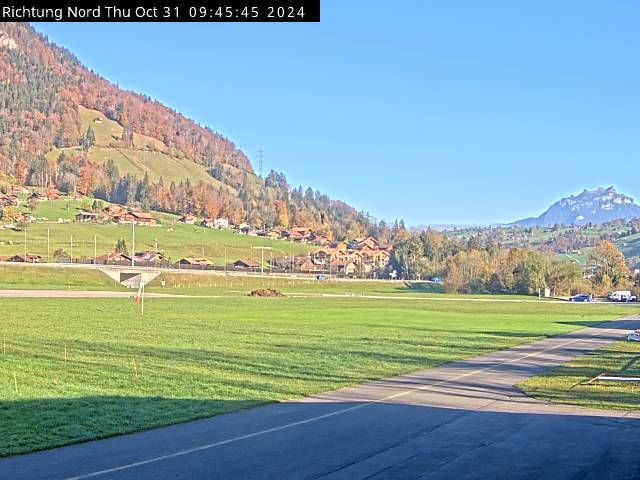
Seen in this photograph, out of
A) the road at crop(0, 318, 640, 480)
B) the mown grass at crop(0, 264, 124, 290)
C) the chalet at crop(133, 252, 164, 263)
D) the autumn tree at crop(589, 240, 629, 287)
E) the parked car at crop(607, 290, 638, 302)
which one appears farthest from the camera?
the autumn tree at crop(589, 240, 629, 287)

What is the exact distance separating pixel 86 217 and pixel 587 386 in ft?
606

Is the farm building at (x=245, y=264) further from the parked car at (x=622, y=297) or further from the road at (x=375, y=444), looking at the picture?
the road at (x=375, y=444)

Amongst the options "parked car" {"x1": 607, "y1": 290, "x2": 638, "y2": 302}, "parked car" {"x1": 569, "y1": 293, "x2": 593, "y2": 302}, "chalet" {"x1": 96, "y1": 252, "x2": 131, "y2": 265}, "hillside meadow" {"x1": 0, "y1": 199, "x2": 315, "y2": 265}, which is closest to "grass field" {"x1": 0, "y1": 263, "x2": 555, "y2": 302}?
"parked car" {"x1": 569, "y1": 293, "x2": 593, "y2": 302}

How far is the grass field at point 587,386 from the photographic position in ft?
67.1

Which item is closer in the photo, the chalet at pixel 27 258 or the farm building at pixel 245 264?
the chalet at pixel 27 258

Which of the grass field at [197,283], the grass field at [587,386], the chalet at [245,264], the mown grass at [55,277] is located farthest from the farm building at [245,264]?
the grass field at [587,386]

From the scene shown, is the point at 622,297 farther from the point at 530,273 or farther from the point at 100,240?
the point at 100,240

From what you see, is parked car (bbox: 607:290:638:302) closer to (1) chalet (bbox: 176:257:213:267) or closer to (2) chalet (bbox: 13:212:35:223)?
(1) chalet (bbox: 176:257:213:267)

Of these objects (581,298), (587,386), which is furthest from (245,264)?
(587,386)

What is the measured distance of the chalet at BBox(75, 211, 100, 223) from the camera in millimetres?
191975

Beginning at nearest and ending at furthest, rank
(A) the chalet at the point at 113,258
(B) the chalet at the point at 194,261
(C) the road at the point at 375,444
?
(C) the road at the point at 375,444, (A) the chalet at the point at 113,258, (B) the chalet at the point at 194,261

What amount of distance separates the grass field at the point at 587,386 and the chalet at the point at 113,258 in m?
117

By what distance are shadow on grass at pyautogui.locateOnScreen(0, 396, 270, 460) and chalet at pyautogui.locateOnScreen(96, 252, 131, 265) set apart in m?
125

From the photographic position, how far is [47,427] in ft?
48.8
